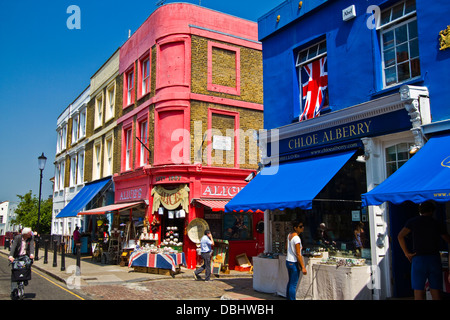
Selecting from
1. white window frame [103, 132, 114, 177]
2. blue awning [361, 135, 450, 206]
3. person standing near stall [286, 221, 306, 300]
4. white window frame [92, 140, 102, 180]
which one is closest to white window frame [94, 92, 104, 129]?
white window frame [92, 140, 102, 180]

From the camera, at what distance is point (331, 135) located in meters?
10.4

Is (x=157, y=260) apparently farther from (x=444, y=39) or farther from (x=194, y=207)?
(x=444, y=39)

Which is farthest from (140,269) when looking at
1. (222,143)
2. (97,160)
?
(97,160)

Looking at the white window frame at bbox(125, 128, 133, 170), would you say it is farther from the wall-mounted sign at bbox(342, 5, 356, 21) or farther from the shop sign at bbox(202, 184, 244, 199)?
the wall-mounted sign at bbox(342, 5, 356, 21)

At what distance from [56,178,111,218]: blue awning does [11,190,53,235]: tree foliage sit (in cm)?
1727

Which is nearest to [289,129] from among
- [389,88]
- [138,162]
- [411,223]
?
[389,88]

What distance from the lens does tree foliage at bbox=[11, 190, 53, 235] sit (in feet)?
134

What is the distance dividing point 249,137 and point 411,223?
1340cm

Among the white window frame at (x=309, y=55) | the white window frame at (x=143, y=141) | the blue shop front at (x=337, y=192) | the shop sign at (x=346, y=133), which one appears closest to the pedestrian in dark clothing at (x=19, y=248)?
the blue shop front at (x=337, y=192)

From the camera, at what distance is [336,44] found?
1048cm

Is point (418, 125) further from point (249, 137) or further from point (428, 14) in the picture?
point (249, 137)

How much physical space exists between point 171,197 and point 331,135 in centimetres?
929

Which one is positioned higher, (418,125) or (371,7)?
(371,7)

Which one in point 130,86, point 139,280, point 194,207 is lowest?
point 139,280
